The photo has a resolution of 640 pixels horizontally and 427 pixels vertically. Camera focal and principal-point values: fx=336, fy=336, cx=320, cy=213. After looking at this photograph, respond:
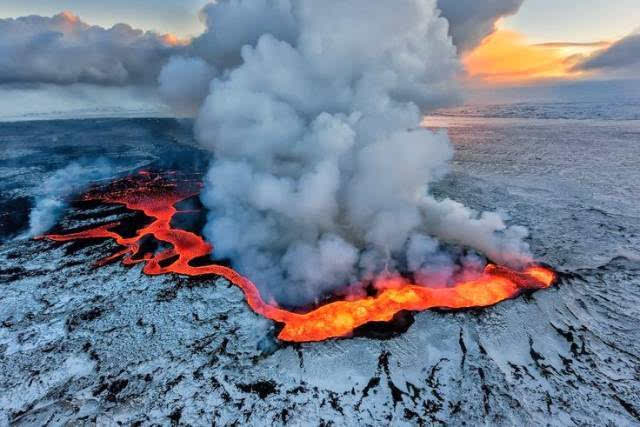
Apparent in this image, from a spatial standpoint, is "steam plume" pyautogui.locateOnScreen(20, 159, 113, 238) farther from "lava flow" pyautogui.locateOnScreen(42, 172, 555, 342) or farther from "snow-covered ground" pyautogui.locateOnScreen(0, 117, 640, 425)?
"snow-covered ground" pyautogui.locateOnScreen(0, 117, 640, 425)

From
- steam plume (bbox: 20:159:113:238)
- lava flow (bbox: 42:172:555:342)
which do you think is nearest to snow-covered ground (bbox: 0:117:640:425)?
lava flow (bbox: 42:172:555:342)

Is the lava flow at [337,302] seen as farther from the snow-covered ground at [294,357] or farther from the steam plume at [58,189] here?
the steam plume at [58,189]

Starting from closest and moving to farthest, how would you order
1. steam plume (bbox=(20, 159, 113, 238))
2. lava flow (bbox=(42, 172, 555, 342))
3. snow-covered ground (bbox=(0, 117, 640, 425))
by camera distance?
snow-covered ground (bbox=(0, 117, 640, 425)) < lava flow (bbox=(42, 172, 555, 342)) < steam plume (bbox=(20, 159, 113, 238))

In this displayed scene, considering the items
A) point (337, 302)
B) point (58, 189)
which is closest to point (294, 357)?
point (337, 302)

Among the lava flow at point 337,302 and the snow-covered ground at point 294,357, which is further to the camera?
the lava flow at point 337,302

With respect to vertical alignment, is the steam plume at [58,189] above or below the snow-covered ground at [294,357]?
below

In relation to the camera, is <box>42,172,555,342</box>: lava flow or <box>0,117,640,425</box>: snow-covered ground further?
<box>42,172,555,342</box>: lava flow

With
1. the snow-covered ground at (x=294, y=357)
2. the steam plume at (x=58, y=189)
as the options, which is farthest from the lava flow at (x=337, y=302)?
the steam plume at (x=58, y=189)

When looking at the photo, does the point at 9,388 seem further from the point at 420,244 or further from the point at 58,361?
the point at 420,244
